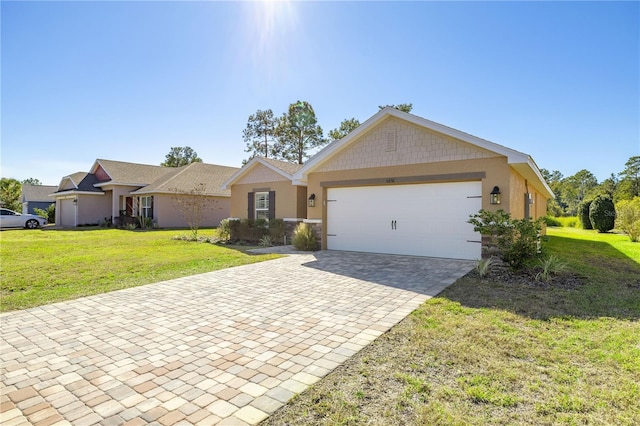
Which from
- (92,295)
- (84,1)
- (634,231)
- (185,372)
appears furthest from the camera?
(634,231)

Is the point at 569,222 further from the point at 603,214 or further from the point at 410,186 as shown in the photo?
the point at 410,186

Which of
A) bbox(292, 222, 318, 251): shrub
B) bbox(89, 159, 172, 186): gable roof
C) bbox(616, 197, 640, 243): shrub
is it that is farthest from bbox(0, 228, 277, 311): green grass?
bbox(616, 197, 640, 243): shrub

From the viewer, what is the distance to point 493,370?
10.8 feet

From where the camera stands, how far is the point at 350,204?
40.1ft

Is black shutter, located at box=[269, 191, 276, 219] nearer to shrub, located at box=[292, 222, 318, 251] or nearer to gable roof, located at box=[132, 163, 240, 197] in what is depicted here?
shrub, located at box=[292, 222, 318, 251]

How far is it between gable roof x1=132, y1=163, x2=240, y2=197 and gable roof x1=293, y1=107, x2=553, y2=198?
11323 mm

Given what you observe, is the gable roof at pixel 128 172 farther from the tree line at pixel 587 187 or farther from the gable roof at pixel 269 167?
the tree line at pixel 587 187

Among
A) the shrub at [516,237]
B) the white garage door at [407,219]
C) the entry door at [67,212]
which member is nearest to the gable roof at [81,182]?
the entry door at [67,212]

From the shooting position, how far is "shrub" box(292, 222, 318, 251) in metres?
12.6

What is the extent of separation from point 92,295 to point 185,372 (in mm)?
4247

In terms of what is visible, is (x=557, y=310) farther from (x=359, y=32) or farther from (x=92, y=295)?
(x=359, y=32)

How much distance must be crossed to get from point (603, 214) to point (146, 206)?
31525 millimetres

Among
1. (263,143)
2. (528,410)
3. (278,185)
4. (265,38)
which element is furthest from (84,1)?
(263,143)

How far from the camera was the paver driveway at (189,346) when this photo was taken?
2.77m
